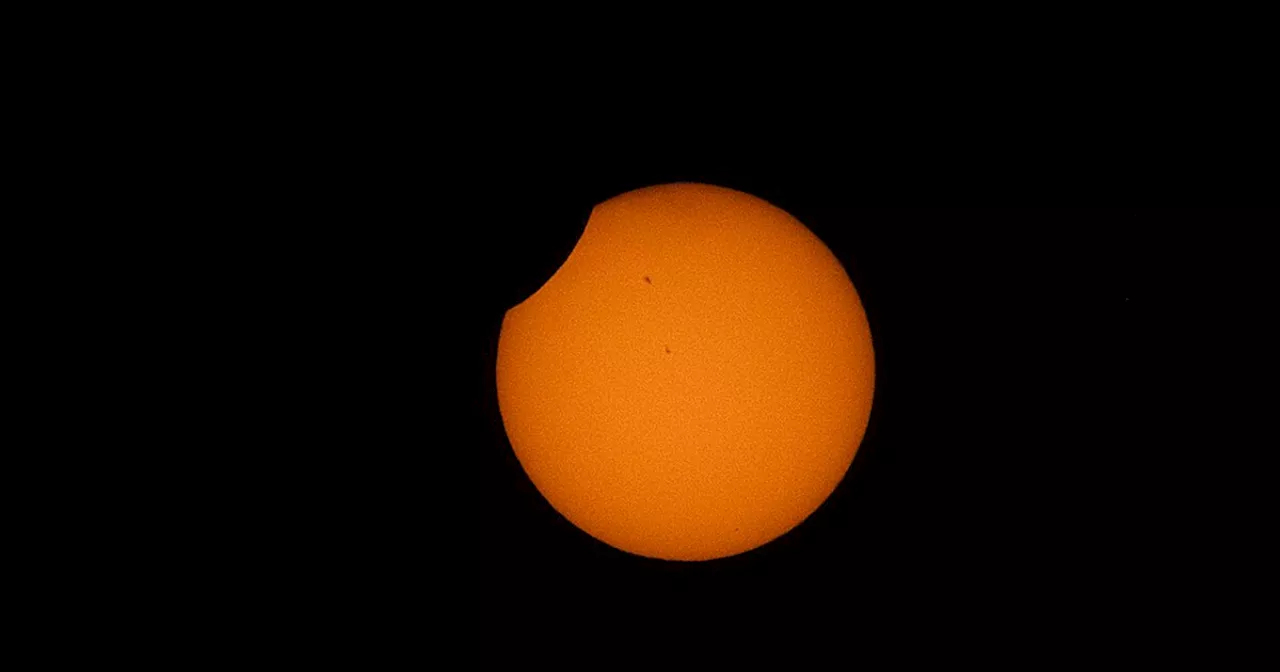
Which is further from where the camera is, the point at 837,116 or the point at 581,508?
the point at 837,116

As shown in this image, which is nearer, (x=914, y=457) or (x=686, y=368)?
(x=686, y=368)

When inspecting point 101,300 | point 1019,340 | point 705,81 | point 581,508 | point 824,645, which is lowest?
point 824,645

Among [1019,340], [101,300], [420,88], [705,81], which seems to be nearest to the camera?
[420,88]

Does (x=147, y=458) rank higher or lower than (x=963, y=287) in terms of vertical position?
lower

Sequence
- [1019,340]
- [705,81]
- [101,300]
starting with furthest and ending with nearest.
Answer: [1019,340]
[705,81]
[101,300]

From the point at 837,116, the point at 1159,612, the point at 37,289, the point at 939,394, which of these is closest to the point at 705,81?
the point at 837,116

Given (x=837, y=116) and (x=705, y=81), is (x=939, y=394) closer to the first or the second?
(x=837, y=116)

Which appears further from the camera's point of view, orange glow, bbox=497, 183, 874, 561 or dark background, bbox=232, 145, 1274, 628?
dark background, bbox=232, 145, 1274, 628

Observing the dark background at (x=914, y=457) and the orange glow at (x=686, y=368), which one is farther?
the dark background at (x=914, y=457)
